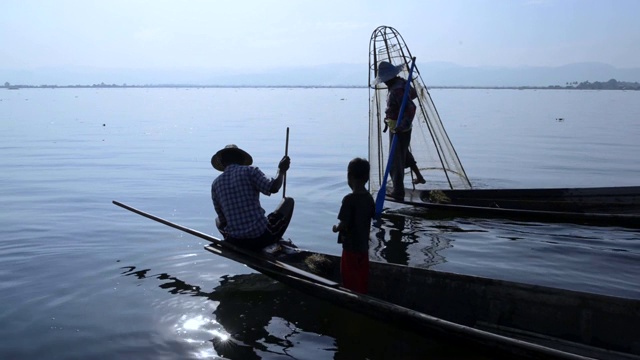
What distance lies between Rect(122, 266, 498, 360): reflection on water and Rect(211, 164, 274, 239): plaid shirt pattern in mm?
777

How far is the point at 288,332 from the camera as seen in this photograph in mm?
6020

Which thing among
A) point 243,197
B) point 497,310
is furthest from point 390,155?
point 497,310

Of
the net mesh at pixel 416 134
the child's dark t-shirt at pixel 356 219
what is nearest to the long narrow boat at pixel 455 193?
the net mesh at pixel 416 134

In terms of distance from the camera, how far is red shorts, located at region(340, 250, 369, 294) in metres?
5.64

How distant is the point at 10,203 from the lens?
40.0 ft

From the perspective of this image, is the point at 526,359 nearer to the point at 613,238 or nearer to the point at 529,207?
the point at 613,238

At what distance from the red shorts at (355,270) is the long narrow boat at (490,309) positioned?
0.15 metres

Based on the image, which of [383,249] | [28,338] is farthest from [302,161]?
[28,338]

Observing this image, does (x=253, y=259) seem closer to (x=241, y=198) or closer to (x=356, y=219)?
(x=241, y=198)

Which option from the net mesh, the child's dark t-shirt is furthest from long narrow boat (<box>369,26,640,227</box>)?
the child's dark t-shirt

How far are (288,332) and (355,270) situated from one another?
3.15 feet

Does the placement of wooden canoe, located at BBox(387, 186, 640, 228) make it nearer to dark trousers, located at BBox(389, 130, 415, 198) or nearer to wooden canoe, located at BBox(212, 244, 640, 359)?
dark trousers, located at BBox(389, 130, 415, 198)

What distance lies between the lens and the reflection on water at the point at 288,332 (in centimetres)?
556

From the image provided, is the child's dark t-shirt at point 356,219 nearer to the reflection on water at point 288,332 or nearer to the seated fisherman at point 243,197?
the reflection on water at point 288,332
